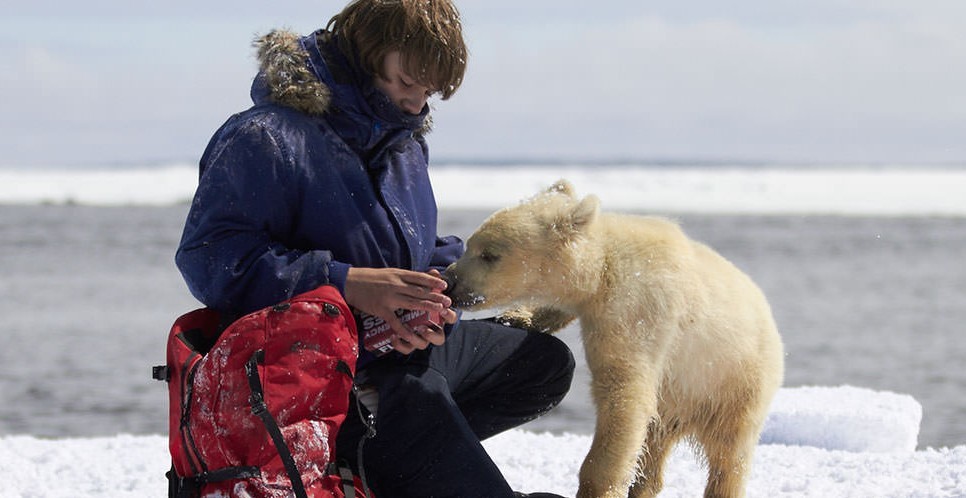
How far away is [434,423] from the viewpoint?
3.26m

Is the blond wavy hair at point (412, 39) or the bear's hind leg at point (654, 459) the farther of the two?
the bear's hind leg at point (654, 459)

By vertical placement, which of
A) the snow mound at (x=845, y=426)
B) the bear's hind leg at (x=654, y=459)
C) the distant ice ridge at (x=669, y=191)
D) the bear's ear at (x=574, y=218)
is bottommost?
the distant ice ridge at (x=669, y=191)

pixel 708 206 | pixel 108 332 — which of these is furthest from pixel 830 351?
pixel 708 206

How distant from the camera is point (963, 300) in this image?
47.9 ft

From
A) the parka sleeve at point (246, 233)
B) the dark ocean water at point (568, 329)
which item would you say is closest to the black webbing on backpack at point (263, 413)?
the parka sleeve at point (246, 233)

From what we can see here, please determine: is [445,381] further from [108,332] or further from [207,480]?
[108,332]

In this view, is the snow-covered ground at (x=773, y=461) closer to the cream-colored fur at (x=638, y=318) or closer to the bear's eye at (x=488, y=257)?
the cream-colored fur at (x=638, y=318)

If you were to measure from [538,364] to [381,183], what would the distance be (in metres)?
0.87

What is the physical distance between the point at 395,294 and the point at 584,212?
0.83 m

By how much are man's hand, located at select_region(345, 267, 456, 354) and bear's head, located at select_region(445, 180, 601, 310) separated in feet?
1.45

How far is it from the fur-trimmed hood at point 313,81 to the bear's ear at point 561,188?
2.75 ft

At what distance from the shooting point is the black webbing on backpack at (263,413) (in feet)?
9.55

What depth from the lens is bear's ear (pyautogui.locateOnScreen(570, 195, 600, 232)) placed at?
3664 mm

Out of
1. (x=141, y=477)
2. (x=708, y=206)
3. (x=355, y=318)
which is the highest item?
(x=355, y=318)
